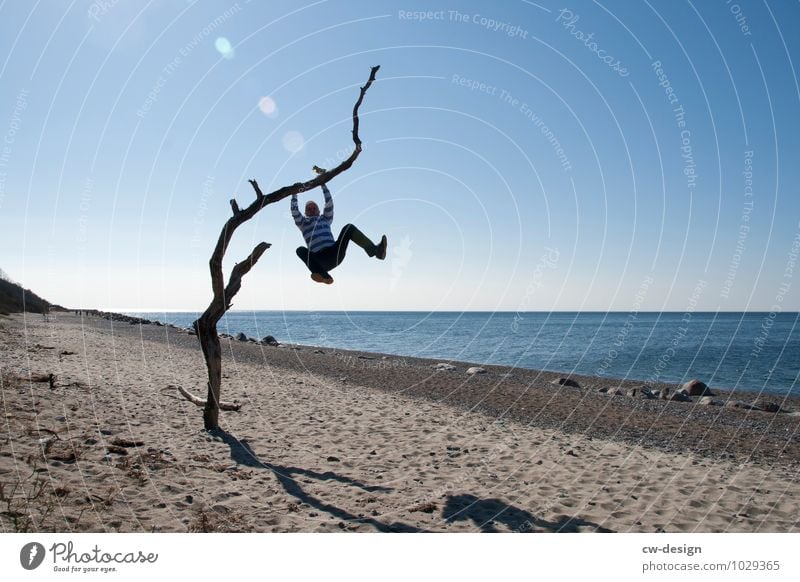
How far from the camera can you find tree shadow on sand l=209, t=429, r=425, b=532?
7.46m

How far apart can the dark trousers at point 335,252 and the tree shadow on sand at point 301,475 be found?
12.9 feet

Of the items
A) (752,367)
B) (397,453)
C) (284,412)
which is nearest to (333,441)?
(397,453)

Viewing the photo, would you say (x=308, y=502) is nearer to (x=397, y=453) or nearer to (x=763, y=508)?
(x=397, y=453)

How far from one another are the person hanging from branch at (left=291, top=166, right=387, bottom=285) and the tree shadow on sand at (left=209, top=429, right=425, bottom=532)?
3.78m

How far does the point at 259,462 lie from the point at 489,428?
7.16 m

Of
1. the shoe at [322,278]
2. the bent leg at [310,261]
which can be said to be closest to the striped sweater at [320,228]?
the bent leg at [310,261]

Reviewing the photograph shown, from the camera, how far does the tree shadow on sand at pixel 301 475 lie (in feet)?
24.5

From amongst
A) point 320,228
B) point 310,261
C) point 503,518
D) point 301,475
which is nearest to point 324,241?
point 320,228

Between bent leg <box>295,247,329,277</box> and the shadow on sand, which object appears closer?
the shadow on sand
